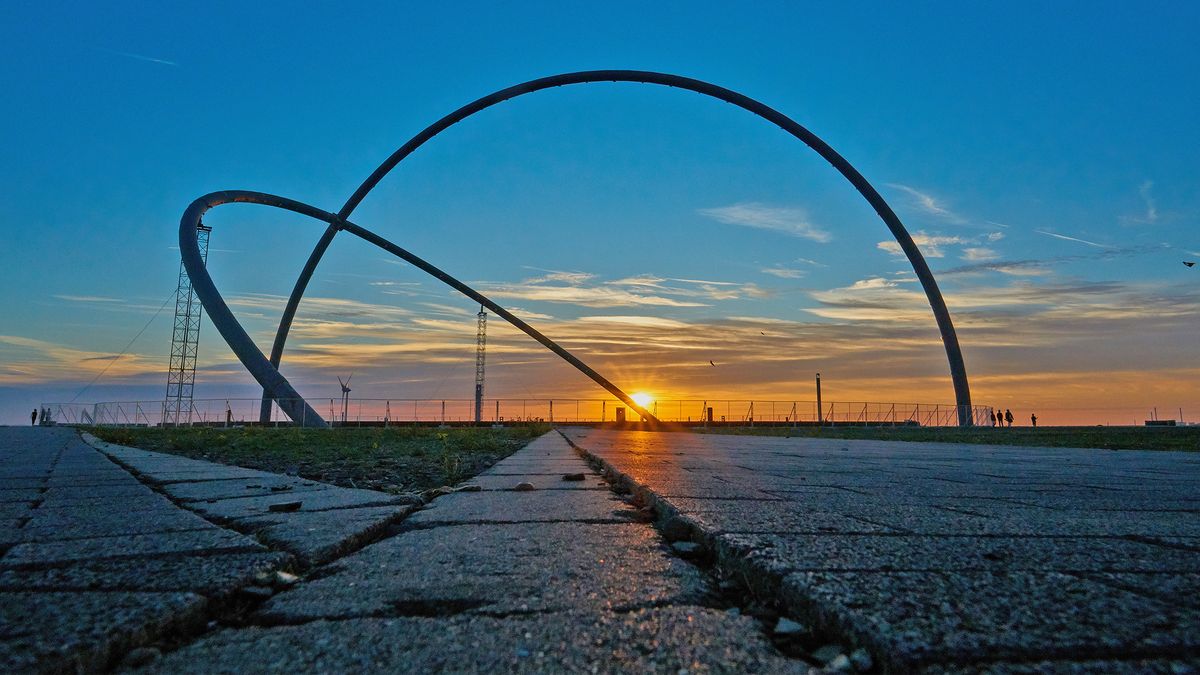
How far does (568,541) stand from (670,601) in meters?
0.53

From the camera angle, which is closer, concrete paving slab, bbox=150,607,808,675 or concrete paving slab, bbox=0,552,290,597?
concrete paving slab, bbox=150,607,808,675

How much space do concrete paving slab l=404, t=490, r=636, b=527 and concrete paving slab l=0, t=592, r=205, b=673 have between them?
89cm

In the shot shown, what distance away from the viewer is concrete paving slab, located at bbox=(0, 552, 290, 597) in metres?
1.12

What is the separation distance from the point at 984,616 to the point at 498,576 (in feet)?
2.46

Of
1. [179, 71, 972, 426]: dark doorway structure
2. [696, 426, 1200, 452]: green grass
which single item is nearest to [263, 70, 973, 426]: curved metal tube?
[179, 71, 972, 426]: dark doorway structure

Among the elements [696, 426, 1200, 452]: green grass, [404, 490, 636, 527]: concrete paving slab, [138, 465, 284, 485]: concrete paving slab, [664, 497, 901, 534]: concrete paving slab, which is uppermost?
[664, 497, 901, 534]: concrete paving slab

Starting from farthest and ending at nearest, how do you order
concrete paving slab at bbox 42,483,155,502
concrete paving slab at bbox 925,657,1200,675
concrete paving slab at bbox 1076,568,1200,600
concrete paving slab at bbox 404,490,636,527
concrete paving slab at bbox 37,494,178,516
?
concrete paving slab at bbox 42,483,155,502, concrete paving slab at bbox 37,494,178,516, concrete paving slab at bbox 404,490,636,527, concrete paving slab at bbox 1076,568,1200,600, concrete paving slab at bbox 925,657,1200,675

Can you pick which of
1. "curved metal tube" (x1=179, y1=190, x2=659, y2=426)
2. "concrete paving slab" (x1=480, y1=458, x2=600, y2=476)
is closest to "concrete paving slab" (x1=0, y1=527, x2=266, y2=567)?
"concrete paving slab" (x1=480, y1=458, x2=600, y2=476)

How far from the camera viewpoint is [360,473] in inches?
160

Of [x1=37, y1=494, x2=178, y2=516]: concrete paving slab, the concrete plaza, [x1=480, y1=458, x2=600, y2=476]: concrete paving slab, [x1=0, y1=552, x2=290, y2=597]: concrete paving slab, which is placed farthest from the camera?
[x1=480, y1=458, x2=600, y2=476]: concrete paving slab

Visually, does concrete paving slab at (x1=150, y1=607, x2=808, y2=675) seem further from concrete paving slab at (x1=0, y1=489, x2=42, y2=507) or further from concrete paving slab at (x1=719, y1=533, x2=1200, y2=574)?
concrete paving slab at (x1=0, y1=489, x2=42, y2=507)

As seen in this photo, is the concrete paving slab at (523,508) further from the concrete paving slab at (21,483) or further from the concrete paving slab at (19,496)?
the concrete paving slab at (21,483)

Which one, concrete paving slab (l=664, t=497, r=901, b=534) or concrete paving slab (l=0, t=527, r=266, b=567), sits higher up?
concrete paving slab (l=664, t=497, r=901, b=534)

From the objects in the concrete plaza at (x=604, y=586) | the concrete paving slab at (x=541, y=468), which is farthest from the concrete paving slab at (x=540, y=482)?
the concrete plaza at (x=604, y=586)
